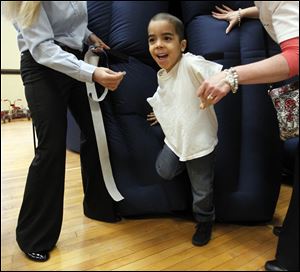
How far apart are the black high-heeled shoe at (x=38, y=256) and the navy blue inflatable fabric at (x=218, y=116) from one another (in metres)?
0.30

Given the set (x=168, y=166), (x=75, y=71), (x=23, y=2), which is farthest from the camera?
(x=168, y=166)

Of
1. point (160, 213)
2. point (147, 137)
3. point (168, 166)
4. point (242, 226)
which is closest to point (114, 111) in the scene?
point (147, 137)

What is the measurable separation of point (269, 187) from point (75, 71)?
1.98 feet

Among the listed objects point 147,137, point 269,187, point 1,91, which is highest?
point 1,91

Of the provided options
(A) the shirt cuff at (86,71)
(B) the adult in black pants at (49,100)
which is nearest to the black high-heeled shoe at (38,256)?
(B) the adult in black pants at (49,100)

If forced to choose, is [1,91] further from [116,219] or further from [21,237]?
[116,219]

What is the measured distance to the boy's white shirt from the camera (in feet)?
2.56

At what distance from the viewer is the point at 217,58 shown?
91cm

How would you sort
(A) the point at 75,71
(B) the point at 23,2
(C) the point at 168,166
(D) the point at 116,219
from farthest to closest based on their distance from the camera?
(D) the point at 116,219 < (C) the point at 168,166 < (A) the point at 75,71 < (B) the point at 23,2

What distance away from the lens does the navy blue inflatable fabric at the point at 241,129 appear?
2.97ft

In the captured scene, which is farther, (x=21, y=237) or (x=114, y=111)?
(x=114, y=111)

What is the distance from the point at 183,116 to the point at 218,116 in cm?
14

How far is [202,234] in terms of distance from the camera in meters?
0.85

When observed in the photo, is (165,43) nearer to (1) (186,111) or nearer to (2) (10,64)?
(1) (186,111)
